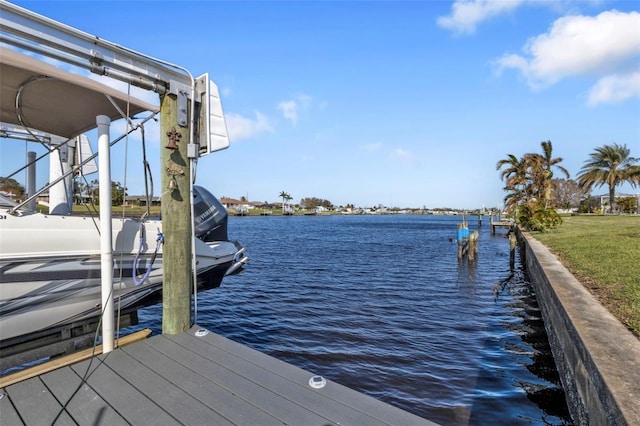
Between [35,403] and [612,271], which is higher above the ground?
[612,271]

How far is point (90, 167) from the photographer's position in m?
7.05

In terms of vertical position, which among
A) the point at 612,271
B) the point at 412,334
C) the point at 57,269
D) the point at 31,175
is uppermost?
the point at 31,175

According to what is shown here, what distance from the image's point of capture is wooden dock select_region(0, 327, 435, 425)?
2682 millimetres

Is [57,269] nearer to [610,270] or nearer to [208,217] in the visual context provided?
[208,217]

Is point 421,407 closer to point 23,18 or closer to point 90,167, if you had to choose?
point 23,18

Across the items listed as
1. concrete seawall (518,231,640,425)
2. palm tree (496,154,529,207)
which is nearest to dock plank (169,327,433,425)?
concrete seawall (518,231,640,425)

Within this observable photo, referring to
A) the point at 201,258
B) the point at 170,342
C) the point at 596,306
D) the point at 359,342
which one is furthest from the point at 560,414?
the point at 201,258

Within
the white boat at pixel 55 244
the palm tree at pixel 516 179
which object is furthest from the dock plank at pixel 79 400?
the palm tree at pixel 516 179

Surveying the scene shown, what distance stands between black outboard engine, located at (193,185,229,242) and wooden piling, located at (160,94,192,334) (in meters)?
3.10

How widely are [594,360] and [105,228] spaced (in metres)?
5.01

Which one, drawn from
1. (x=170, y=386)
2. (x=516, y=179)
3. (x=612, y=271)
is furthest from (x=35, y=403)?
(x=516, y=179)

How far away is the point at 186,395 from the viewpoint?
2992mm

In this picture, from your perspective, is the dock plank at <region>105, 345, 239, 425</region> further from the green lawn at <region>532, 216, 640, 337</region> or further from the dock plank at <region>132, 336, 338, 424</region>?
the green lawn at <region>532, 216, 640, 337</region>

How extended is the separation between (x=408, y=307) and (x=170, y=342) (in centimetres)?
826
